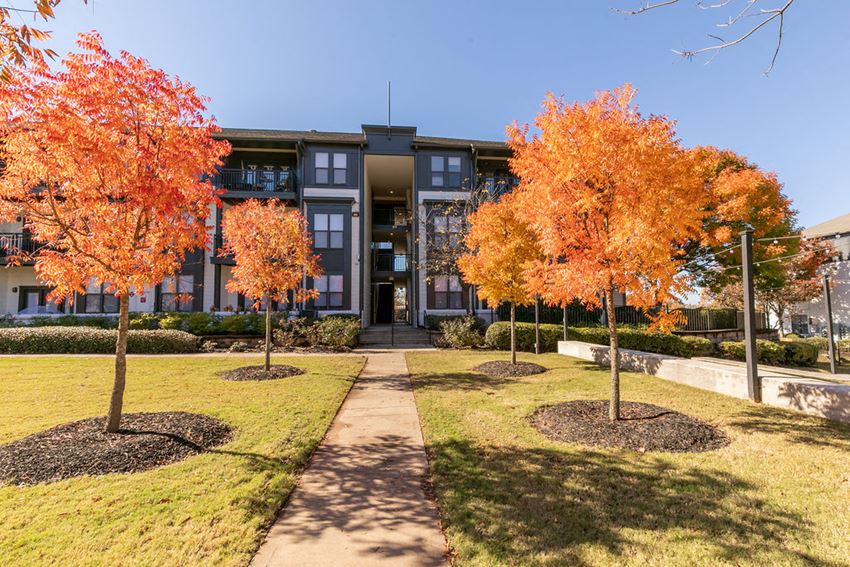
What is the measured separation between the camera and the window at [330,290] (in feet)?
71.9

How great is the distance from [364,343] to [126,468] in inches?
565

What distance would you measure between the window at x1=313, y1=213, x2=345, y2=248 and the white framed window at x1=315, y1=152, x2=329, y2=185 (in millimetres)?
2012

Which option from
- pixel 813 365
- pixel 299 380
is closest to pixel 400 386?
pixel 299 380

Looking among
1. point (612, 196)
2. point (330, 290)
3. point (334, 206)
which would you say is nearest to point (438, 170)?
point (334, 206)

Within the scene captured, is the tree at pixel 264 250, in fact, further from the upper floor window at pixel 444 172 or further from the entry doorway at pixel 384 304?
the entry doorway at pixel 384 304

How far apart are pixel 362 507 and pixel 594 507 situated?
2.13 m

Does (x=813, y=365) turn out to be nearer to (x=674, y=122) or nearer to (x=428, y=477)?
(x=674, y=122)

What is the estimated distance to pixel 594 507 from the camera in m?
3.51

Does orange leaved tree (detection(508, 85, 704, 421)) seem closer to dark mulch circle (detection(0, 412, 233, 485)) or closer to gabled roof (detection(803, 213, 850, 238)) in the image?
dark mulch circle (detection(0, 412, 233, 485))

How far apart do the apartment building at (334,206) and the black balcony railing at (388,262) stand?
2.10m

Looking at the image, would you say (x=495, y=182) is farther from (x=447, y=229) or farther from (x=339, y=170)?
(x=339, y=170)

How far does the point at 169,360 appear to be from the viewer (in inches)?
511

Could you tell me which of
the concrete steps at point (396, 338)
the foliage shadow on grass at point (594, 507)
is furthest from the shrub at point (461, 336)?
the foliage shadow on grass at point (594, 507)

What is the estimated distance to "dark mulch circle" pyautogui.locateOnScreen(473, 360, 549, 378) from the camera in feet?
34.8
